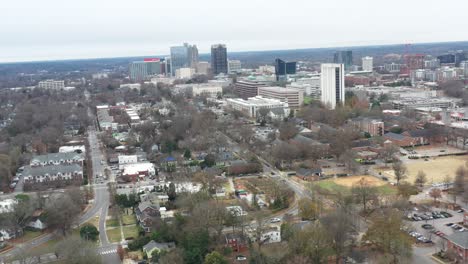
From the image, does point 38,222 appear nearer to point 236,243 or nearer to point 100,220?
point 100,220

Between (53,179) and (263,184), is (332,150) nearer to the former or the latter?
(263,184)

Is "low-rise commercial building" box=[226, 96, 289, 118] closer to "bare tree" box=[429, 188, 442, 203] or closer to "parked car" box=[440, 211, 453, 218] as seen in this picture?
"bare tree" box=[429, 188, 442, 203]

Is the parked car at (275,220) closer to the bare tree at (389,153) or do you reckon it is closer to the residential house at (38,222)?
the residential house at (38,222)

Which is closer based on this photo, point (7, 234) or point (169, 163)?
point (7, 234)

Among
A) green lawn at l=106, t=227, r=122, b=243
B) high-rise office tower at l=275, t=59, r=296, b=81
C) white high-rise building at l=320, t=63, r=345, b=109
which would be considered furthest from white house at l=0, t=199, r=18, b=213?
high-rise office tower at l=275, t=59, r=296, b=81

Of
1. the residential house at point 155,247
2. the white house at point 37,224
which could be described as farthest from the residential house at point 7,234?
the residential house at point 155,247

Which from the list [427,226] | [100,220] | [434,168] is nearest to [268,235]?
[427,226]

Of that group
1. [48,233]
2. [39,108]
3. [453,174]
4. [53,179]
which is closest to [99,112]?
[39,108]
